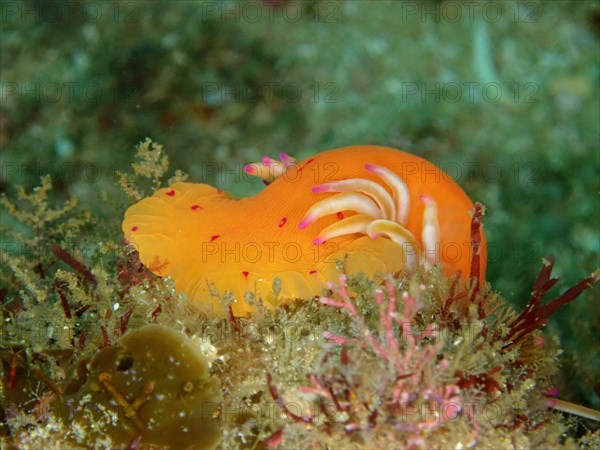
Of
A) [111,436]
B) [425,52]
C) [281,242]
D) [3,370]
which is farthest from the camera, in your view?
[425,52]

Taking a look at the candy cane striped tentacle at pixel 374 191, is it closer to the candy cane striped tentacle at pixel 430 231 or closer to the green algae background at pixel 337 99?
the candy cane striped tentacle at pixel 430 231

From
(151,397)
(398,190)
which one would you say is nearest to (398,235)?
(398,190)

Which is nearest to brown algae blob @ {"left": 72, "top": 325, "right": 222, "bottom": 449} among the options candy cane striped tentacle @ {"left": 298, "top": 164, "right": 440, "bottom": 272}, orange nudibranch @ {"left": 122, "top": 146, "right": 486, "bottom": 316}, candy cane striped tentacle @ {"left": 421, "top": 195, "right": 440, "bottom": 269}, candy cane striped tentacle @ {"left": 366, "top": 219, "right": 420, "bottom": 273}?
orange nudibranch @ {"left": 122, "top": 146, "right": 486, "bottom": 316}

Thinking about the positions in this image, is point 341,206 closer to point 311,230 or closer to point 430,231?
point 311,230

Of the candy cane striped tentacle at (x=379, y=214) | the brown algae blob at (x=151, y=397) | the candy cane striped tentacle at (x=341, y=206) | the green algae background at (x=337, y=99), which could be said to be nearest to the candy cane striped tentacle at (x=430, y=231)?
the candy cane striped tentacle at (x=379, y=214)

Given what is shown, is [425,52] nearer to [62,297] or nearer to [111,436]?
[62,297]

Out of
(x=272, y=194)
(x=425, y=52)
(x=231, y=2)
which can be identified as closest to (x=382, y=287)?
(x=272, y=194)
